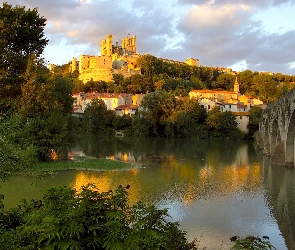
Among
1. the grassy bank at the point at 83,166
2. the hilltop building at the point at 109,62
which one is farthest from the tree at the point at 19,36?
the hilltop building at the point at 109,62

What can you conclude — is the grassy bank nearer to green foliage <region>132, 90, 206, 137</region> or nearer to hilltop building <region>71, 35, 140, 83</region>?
green foliage <region>132, 90, 206, 137</region>

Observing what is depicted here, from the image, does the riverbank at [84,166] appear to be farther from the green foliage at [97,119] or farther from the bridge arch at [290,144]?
the green foliage at [97,119]

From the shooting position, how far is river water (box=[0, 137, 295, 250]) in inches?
558

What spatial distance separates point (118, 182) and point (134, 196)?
4466 millimetres

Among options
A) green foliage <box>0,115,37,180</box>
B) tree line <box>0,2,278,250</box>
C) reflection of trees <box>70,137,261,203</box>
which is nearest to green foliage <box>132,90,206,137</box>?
tree line <box>0,2,278,250</box>

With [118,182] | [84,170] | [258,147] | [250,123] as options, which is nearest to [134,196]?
[118,182]

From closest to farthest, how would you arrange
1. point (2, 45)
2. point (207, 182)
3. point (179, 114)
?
1. point (2, 45)
2. point (207, 182)
3. point (179, 114)

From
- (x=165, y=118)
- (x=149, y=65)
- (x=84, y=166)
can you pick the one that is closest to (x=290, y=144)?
(x=84, y=166)

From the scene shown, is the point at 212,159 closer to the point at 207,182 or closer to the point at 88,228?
the point at 207,182

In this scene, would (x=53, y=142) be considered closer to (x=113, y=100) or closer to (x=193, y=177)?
(x=193, y=177)

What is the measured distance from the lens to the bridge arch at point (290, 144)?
95.3 feet

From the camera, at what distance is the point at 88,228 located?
783cm

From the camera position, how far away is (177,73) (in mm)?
117750

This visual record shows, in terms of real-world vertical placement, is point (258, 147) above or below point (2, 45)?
below
